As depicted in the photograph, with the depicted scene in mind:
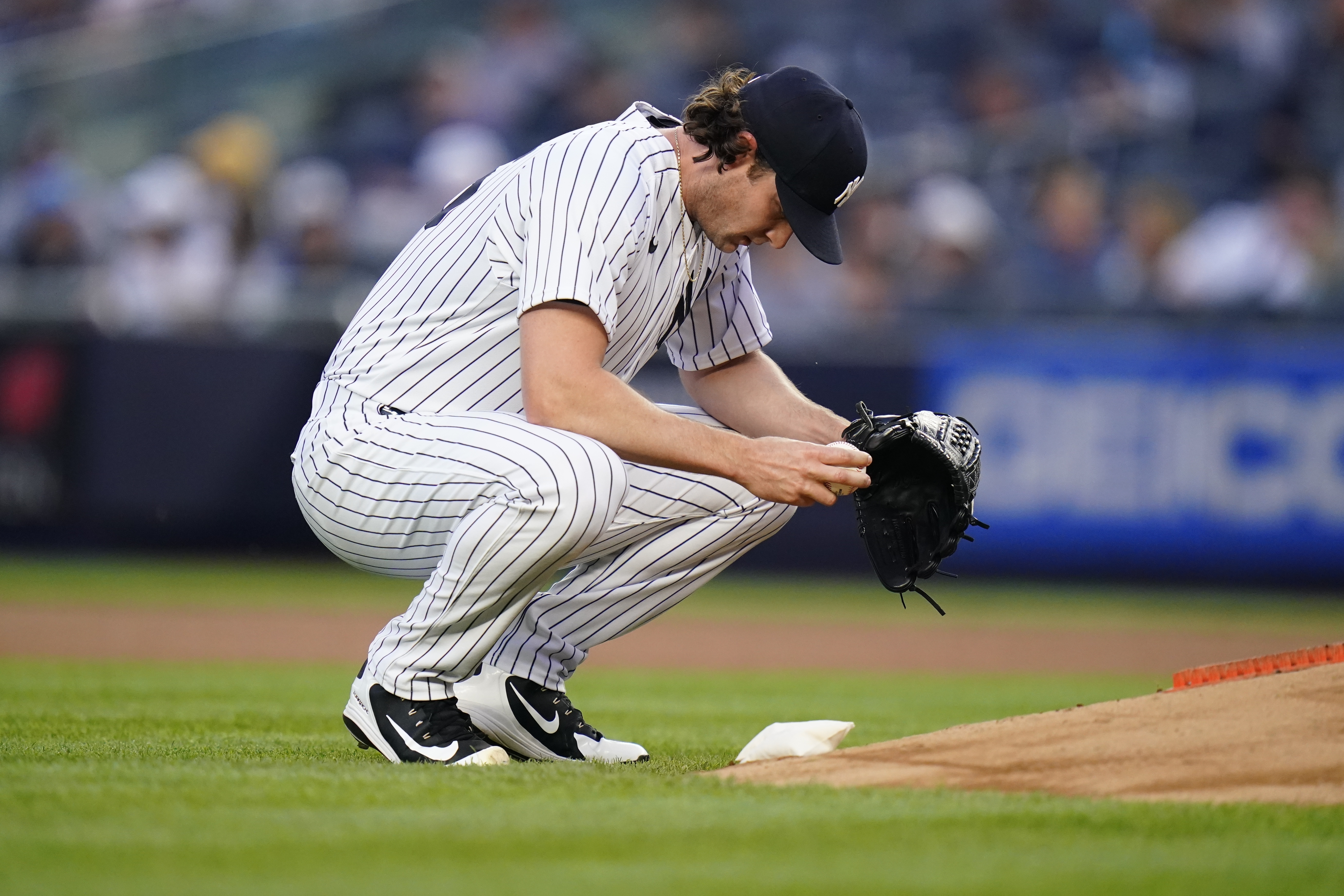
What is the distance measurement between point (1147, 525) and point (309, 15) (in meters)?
7.38

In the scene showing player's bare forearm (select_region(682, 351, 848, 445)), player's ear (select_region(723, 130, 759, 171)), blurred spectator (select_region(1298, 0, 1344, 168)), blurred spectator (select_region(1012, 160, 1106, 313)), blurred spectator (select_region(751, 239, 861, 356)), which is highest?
blurred spectator (select_region(1298, 0, 1344, 168))

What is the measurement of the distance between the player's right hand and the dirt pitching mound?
54 cm

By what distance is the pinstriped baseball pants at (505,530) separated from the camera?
324cm

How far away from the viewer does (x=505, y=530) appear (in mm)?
3229

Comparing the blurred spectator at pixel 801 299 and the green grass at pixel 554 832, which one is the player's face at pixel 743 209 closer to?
the green grass at pixel 554 832

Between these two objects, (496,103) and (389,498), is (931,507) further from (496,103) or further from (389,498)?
(496,103)

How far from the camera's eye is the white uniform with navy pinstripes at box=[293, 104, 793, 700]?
3248 millimetres

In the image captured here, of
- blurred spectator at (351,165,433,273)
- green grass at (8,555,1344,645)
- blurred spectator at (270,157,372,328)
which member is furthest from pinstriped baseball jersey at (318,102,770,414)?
blurred spectator at (351,165,433,273)

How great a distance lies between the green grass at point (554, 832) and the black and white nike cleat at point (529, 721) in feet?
0.58

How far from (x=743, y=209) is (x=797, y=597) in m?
6.72

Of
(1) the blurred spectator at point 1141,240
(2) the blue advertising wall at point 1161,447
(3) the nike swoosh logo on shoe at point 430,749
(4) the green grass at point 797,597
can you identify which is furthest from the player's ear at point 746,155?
(1) the blurred spectator at point 1141,240

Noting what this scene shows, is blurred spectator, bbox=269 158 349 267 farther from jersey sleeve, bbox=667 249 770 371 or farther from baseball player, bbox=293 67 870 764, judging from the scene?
baseball player, bbox=293 67 870 764

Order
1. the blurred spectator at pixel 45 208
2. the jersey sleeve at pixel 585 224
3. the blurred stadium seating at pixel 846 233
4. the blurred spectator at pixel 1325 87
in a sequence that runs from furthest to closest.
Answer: the blurred spectator at pixel 1325 87 < the blurred spectator at pixel 45 208 < the blurred stadium seating at pixel 846 233 < the jersey sleeve at pixel 585 224

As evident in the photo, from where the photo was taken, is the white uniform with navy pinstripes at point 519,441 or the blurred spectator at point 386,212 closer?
the white uniform with navy pinstripes at point 519,441
